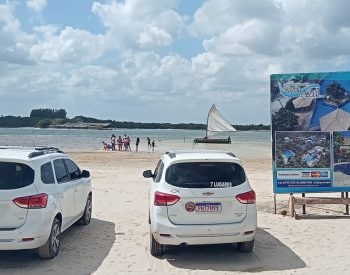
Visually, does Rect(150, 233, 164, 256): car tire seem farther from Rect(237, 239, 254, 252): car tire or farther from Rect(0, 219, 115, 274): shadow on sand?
Rect(237, 239, 254, 252): car tire

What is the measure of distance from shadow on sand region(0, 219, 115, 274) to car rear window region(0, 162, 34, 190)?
1246mm

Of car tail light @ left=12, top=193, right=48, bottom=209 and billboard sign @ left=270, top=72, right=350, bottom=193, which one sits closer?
car tail light @ left=12, top=193, right=48, bottom=209

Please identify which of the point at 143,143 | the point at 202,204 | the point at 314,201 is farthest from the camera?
the point at 143,143

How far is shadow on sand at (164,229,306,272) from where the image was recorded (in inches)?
303

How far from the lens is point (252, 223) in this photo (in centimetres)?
786

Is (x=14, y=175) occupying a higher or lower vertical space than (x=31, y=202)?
higher

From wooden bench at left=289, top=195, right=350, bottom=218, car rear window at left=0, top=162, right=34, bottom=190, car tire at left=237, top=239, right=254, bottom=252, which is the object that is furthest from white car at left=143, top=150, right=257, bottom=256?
wooden bench at left=289, top=195, right=350, bottom=218

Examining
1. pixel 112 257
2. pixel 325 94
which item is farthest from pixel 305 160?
pixel 112 257

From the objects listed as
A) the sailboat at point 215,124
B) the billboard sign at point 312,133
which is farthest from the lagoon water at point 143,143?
the billboard sign at point 312,133

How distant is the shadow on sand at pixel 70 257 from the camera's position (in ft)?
24.5

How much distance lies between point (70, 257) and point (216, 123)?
2599 inches

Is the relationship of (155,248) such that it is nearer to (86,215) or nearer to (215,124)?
A: (86,215)

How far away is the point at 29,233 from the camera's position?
7.29m

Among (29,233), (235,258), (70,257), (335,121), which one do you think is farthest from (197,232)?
(335,121)
